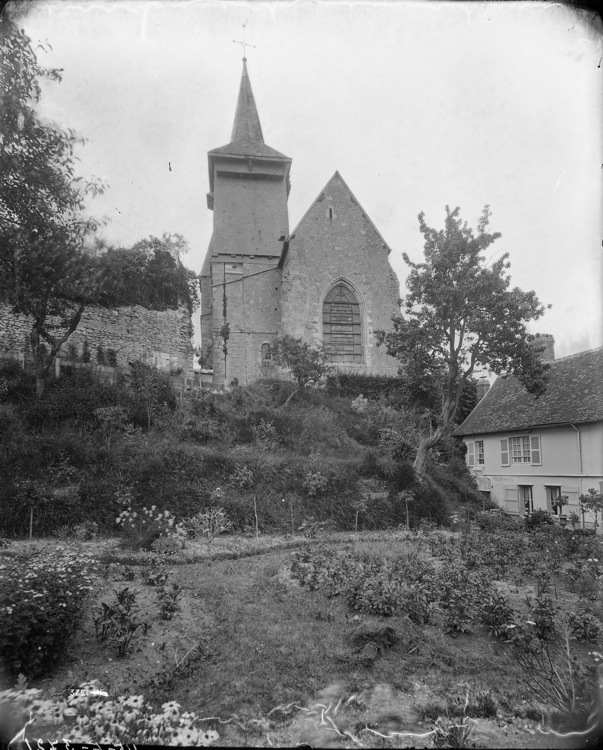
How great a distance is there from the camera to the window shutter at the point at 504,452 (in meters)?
16.6

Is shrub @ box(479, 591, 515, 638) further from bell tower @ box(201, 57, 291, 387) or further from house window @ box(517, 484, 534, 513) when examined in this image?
bell tower @ box(201, 57, 291, 387)

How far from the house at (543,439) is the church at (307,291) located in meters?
6.31

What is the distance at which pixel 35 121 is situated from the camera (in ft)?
12.0

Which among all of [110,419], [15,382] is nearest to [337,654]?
[110,419]

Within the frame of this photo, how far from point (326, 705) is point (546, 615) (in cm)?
276

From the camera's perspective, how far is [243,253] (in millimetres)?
24375

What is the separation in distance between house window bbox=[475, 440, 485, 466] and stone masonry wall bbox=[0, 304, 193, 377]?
12803 mm

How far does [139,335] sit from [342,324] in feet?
34.3

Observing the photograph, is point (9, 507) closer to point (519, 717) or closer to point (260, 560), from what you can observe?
point (260, 560)

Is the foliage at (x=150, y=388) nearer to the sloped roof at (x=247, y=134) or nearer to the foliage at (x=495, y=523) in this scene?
the foliage at (x=495, y=523)

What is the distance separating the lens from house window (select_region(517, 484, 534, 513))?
15.5 meters

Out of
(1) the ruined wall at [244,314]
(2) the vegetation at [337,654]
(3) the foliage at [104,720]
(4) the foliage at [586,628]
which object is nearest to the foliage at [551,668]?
(2) the vegetation at [337,654]

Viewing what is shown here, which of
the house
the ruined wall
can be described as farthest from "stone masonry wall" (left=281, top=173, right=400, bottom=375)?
the house

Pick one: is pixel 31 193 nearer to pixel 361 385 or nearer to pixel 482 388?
pixel 361 385
